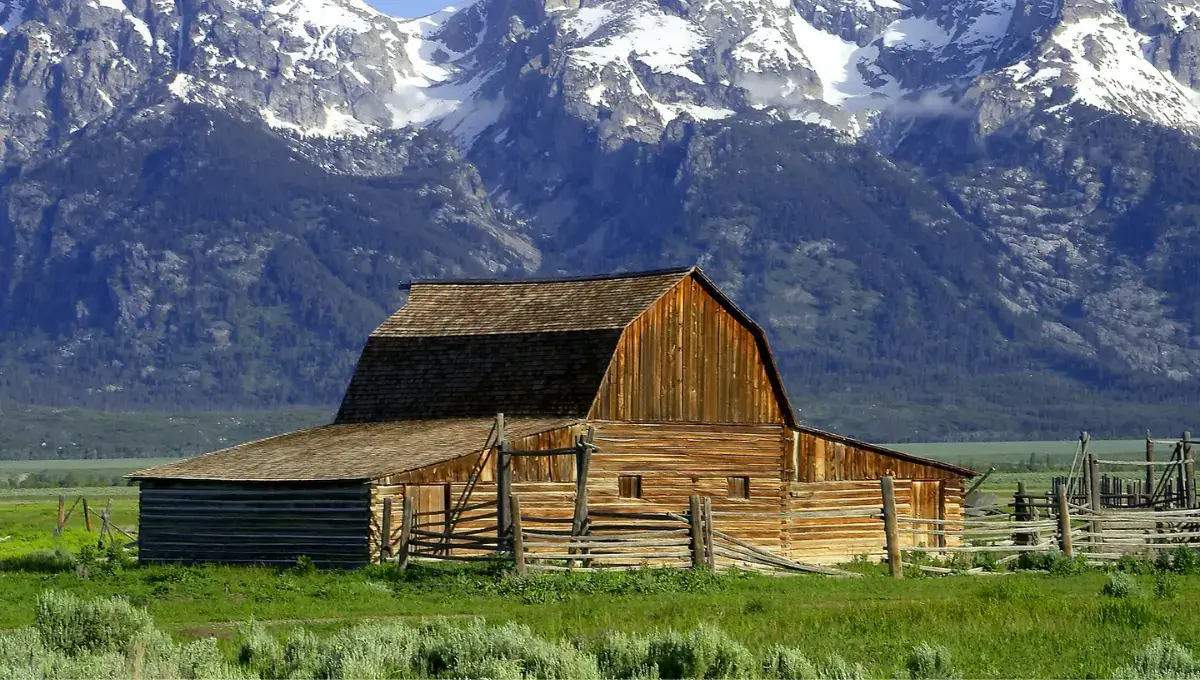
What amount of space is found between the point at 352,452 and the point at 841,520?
12601 mm

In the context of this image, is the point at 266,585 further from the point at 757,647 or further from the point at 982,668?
the point at 982,668

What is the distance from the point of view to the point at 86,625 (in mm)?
25438

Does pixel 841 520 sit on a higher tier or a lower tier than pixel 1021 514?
lower

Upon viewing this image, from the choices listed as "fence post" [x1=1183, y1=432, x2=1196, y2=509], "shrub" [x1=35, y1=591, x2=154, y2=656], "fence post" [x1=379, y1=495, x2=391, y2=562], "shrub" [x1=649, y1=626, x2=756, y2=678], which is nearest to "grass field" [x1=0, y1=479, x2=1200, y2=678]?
"shrub" [x1=649, y1=626, x2=756, y2=678]

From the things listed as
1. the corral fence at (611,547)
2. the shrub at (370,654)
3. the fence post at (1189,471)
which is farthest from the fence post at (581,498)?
the fence post at (1189,471)

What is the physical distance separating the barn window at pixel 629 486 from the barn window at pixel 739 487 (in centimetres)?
266

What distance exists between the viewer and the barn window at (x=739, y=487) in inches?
1977

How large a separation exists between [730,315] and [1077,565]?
1316 cm

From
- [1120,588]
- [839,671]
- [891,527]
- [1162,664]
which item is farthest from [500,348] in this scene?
[1162,664]

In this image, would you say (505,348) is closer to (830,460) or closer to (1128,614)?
(830,460)

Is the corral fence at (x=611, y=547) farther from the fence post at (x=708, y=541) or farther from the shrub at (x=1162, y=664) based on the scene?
the shrub at (x=1162, y=664)

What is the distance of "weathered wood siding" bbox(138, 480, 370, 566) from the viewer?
4406cm

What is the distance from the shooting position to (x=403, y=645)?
82.2ft

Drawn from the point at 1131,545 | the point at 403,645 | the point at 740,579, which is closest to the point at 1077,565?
the point at 1131,545
